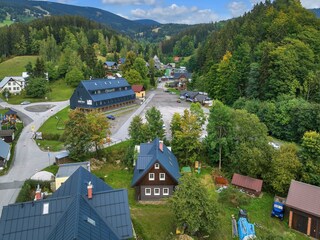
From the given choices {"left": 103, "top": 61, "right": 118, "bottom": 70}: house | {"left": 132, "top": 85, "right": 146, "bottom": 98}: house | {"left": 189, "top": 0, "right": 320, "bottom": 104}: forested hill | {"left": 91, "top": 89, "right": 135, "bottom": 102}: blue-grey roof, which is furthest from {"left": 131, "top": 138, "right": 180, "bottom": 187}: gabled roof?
{"left": 103, "top": 61, "right": 118, "bottom": 70}: house

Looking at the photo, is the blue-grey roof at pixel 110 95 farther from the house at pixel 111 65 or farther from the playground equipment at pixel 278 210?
the house at pixel 111 65

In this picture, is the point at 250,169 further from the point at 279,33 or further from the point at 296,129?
the point at 279,33

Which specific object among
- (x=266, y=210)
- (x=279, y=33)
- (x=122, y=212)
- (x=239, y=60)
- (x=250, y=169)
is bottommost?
(x=266, y=210)

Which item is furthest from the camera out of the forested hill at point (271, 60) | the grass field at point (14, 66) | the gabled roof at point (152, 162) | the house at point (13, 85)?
the grass field at point (14, 66)

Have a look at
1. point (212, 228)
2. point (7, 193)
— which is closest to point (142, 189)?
point (212, 228)

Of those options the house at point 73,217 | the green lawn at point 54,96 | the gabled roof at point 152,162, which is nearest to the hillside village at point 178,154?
the house at point 73,217

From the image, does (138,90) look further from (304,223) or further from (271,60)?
(304,223)

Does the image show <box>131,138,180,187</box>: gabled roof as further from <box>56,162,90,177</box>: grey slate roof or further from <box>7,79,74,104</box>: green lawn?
<box>7,79,74,104</box>: green lawn
